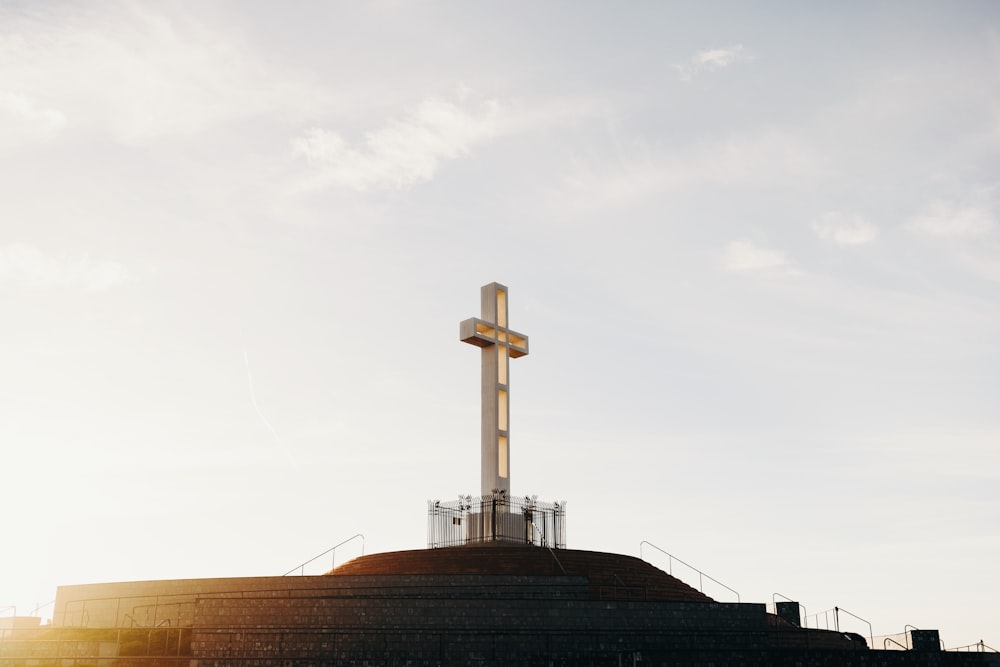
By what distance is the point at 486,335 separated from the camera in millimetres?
32781

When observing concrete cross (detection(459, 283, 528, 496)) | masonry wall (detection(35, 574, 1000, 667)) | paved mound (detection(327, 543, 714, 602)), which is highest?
concrete cross (detection(459, 283, 528, 496))

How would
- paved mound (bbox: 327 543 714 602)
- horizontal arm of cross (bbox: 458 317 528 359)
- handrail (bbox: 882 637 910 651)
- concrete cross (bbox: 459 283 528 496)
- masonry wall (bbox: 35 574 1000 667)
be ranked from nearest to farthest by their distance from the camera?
masonry wall (bbox: 35 574 1000 667), paved mound (bbox: 327 543 714 602), handrail (bbox: 882 637 910 651), concrete cross (bbox: 459 283 528 496), horizontal arm of cross (bbox: 458 317 528 359)

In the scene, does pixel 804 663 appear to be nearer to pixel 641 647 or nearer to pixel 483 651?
pixel 641 647

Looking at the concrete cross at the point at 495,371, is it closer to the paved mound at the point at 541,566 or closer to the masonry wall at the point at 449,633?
the paved mound at the point at 541,566

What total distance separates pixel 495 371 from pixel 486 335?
129 cm

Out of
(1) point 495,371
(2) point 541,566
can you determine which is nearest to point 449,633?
(2) point 541,566

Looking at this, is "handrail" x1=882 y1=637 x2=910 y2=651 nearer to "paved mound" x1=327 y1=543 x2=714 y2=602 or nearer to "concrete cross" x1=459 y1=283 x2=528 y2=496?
"paved mound" x1=327 y1=543 x2=714 y2=602

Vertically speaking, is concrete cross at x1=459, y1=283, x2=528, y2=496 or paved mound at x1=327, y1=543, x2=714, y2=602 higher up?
concrete cross at x1=459, y1=283, x2=528, y2=496

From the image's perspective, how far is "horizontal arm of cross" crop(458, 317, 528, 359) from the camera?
32362 mm

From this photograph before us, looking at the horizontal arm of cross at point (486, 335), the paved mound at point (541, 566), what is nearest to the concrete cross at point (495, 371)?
the horizontal arm of cross at point (486, 335)

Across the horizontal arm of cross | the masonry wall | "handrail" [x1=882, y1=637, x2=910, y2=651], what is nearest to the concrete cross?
the horizontal arm of cross

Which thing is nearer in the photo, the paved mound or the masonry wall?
the masonry wall

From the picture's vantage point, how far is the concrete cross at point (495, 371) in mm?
31281

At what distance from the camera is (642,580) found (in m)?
27.0
